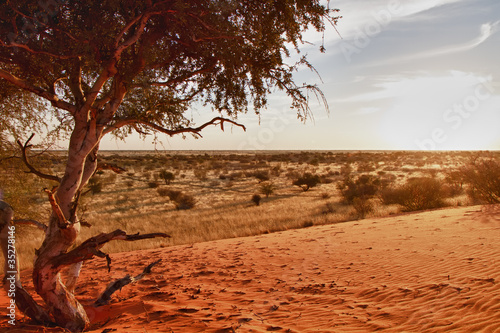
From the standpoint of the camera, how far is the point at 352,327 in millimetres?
4895

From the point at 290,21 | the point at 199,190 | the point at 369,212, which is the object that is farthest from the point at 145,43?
the point at 199,190

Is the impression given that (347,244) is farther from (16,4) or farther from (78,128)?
(16,4)

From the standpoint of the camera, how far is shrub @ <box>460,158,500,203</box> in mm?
15039

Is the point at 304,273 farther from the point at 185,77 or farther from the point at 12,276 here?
the point at 12,276

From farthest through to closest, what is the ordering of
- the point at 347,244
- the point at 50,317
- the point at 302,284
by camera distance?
the point at 347,244 → the point at 302,284 → the point at 50,317

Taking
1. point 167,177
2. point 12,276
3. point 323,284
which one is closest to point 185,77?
point 12,276

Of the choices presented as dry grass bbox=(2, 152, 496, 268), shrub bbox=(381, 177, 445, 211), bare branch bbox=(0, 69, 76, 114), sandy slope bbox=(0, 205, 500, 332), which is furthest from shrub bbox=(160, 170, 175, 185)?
bare branch bbox=(0, 69, 76, 114)

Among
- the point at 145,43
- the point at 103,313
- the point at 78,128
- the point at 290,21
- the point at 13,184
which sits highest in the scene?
the point at 290,21

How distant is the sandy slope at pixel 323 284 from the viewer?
5121 millimetres

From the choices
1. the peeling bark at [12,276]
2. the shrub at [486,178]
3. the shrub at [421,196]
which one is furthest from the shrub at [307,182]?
the peeling bark at [12,276]

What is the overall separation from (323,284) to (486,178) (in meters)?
12.0

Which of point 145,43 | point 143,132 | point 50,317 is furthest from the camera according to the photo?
point 143,132

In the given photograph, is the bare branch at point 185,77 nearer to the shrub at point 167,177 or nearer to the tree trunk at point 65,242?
the tree trunk at point 65,242

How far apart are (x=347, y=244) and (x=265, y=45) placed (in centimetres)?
605
